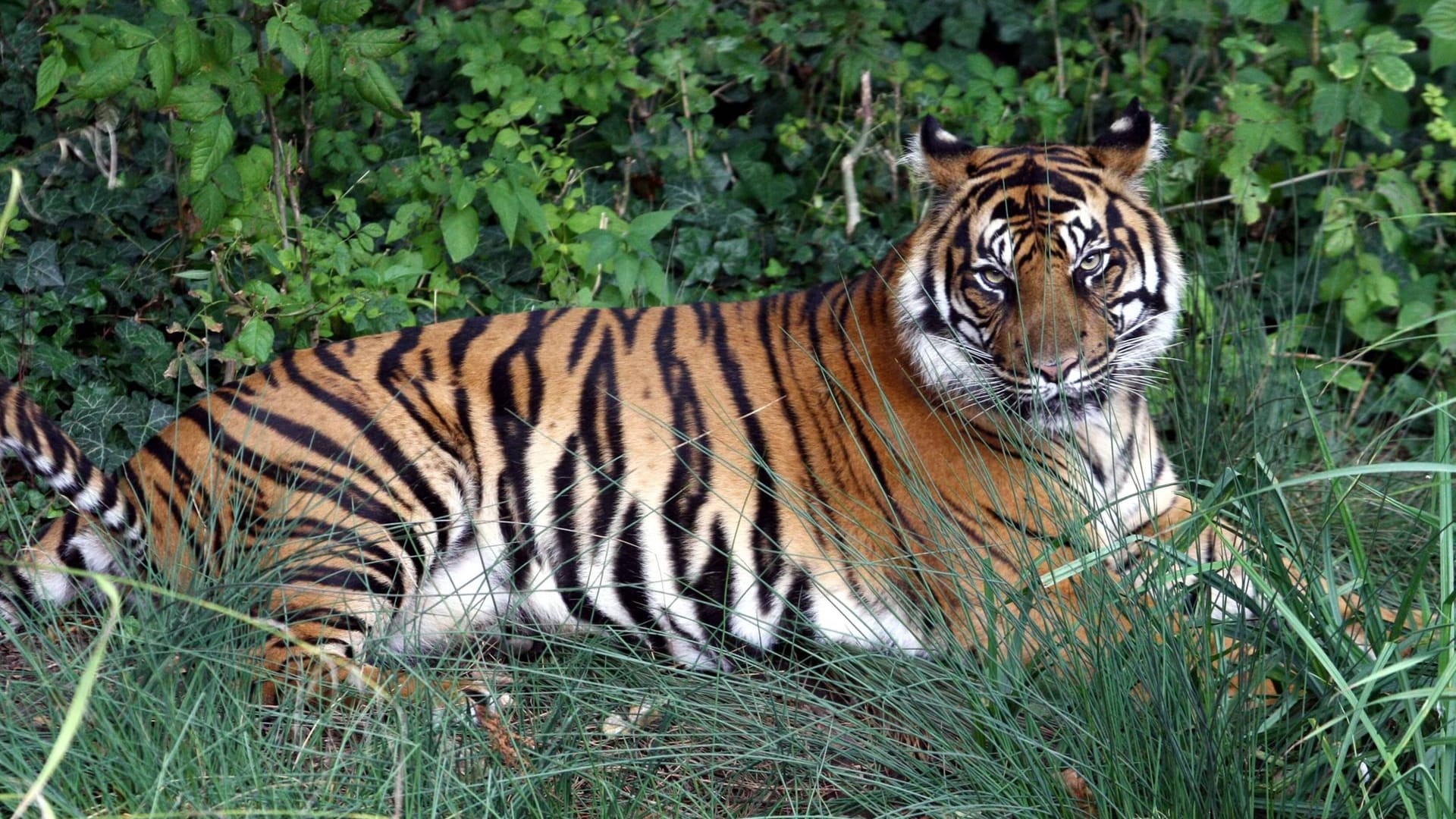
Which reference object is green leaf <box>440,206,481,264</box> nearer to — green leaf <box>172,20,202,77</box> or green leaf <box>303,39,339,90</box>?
green leaf <box>303,39,339,90</box>

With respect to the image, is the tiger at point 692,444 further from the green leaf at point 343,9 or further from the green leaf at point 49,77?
the green leaf at point 49,77

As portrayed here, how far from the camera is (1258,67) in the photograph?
5211mm

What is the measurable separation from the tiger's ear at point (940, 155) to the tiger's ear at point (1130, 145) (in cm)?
30

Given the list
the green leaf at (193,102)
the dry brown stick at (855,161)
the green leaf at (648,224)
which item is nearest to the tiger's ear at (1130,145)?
the green leaf at (648,224)

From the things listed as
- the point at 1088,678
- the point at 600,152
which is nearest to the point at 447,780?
the point at 1088,678

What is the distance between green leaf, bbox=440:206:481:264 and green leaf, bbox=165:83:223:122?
87cm

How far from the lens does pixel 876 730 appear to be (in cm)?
261

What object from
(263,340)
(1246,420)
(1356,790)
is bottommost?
(1246,420)

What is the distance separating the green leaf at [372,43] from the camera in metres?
3.96

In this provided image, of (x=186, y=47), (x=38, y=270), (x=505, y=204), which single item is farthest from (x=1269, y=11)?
(x=38, y=270)

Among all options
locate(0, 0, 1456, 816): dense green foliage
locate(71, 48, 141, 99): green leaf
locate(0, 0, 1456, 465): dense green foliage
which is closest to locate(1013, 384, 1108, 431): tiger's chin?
locate(0, 0, 1456, 816): dense green foliage

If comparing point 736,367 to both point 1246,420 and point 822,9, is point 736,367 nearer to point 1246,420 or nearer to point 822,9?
point 1246,420

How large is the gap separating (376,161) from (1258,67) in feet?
10.2

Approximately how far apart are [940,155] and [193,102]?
1962mm
